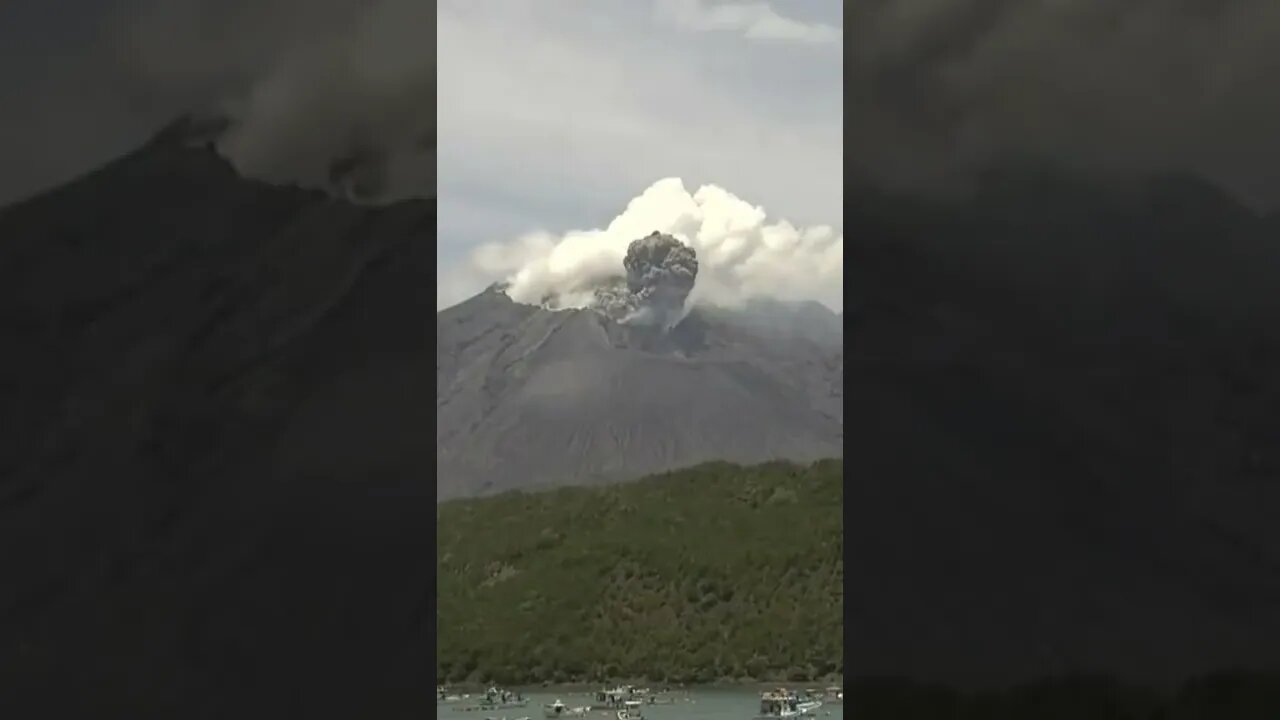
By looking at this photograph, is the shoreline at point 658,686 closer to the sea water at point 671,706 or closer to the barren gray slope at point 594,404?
the sea water at point 671,706

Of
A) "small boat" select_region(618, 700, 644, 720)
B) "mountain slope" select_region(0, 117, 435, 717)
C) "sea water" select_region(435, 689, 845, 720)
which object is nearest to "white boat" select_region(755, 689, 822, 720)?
"sea water" select_region(435, 689, 845, 720)

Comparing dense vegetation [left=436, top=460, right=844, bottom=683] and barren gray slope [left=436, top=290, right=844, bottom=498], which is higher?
barren gray slope [left=436, top=290, right=844, bottom=498]

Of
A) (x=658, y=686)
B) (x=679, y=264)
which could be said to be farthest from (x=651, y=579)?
(x=679, y=264)

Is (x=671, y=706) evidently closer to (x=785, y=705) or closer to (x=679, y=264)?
(x=785, y=705)

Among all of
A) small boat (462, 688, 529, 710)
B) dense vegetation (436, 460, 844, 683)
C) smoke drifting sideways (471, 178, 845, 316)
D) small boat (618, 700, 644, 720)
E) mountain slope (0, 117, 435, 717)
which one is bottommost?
small boat (618, 700, 644, 720)

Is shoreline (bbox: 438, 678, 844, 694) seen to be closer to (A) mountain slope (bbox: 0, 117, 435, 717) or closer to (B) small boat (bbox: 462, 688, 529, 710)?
(B) small boat (bbox: 462, 688, 529, 710)

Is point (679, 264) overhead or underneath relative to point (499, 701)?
overhead

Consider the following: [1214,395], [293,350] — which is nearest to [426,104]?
[293,350]

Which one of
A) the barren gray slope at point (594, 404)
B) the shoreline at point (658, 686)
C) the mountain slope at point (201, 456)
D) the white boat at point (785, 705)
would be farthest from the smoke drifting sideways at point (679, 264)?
the mountain slope at point (201, 456)
